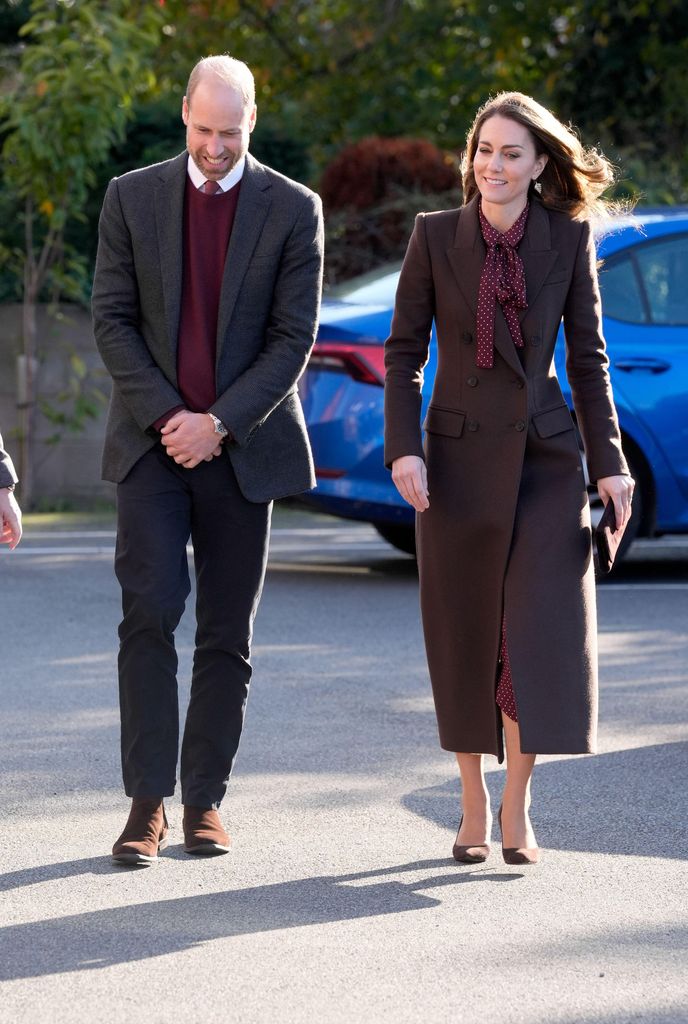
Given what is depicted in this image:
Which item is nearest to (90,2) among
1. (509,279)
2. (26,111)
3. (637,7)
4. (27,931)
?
(26,111)

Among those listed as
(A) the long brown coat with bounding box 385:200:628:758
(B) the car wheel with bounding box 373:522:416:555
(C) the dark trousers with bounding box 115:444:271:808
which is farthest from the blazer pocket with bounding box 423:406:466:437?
(B) the car wheel with bounding box 373:522:416:555

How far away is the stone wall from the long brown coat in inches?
354

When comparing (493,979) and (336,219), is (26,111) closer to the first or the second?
(336,219)

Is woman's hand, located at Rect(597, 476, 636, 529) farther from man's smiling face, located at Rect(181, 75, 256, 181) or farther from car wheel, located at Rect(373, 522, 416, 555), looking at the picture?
car wheel, located at Rect(373, 522, 416, 555)

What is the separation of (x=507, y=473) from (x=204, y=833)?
1169 millimetres

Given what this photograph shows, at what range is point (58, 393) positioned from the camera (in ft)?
44.8

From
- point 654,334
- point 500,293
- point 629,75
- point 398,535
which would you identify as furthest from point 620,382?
point 629,75

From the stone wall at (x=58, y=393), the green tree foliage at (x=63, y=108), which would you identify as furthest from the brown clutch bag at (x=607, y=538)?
the stone wall at (x=58, y=393)

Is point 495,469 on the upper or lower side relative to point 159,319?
lower

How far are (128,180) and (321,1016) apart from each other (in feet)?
7.17

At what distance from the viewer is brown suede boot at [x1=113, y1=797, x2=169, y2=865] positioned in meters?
4.61

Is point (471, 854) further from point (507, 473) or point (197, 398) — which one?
point (197, 398)

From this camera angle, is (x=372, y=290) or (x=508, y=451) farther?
(x=372, y=290)

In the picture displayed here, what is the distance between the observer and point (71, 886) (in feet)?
14.6
